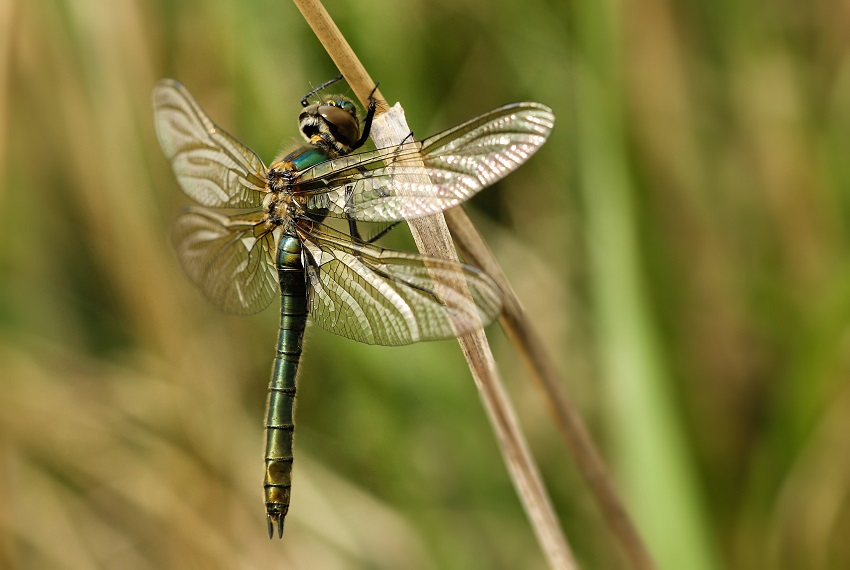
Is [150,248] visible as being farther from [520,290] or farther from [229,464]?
[520,290]

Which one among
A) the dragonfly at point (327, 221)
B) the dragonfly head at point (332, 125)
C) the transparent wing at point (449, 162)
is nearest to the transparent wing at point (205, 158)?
the dragonfly at point (327, 221)

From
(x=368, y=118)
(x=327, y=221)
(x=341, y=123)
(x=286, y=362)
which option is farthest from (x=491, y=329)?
(x=368, y=118)

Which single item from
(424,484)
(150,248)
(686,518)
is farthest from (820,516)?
(150,248)

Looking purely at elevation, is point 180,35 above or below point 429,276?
above

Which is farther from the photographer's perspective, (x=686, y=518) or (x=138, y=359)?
(x=138, y=359)

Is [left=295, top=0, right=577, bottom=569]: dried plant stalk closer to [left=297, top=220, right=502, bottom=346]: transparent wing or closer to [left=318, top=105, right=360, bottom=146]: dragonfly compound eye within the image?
[left=297, top=220, right=502, bottom=346]: transparent wing

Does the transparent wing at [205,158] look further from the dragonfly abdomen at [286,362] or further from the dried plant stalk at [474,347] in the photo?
the dried plant stalk at [474,347]

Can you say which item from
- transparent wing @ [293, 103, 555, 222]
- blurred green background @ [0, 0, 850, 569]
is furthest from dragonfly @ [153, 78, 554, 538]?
blurred green background @ [0, 0, 850, 569]

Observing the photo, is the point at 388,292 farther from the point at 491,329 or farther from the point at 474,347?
the point at 491,329
